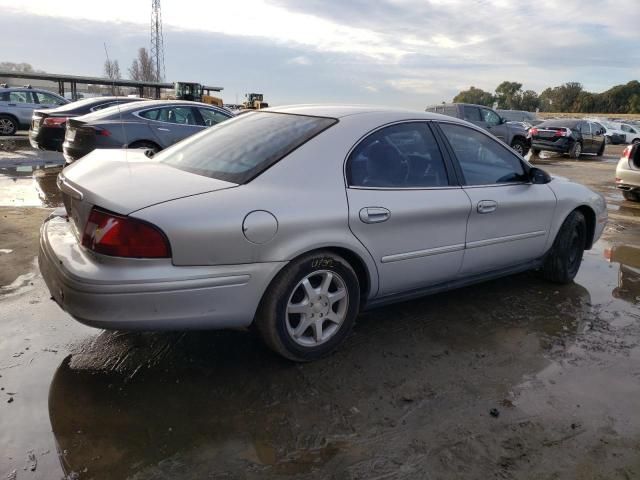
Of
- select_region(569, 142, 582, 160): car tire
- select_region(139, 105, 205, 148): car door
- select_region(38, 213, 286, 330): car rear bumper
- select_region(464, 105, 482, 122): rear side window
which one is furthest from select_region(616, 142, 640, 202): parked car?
select_region(569, 142, 582, 160): car tire

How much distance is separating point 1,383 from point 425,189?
9.15ft

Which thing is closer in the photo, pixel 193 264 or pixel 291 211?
pixel 193 264

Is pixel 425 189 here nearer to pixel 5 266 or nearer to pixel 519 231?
pixel 519 231

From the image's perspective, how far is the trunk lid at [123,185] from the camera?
2650 millimetres

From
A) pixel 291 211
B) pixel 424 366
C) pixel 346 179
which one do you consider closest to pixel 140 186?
pixel 291 211

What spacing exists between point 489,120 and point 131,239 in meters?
16.1

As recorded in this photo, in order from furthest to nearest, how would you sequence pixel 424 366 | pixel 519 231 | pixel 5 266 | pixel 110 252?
pixel 5 266
pixel 519 231
pixel 424 366
pixel 110 252

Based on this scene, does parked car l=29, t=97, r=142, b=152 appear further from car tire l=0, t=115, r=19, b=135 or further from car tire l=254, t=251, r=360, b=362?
car tire l=254, t=251, r=360, b=362

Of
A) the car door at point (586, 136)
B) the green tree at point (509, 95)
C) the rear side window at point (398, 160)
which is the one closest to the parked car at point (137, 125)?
the rear side window at point (398, 160)

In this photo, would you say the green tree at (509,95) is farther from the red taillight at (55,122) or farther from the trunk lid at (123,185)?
the trunk lid at (123,185)

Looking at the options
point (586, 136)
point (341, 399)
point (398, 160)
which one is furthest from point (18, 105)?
point (586, 136)

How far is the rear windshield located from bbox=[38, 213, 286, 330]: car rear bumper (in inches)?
23.0

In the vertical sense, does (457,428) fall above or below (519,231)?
below

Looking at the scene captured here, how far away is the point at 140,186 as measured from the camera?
2.80 meters
